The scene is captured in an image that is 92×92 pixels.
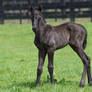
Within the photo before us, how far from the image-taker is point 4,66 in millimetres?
10141

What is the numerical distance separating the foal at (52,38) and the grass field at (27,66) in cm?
44

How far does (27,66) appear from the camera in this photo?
33.0ft

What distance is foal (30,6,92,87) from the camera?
21.1 feet

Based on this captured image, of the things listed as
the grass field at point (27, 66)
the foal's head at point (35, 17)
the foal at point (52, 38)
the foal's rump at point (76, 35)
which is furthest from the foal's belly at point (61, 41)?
the grass field at point (27, 66)

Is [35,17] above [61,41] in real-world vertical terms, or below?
above

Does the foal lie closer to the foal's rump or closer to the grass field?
the foal's rump

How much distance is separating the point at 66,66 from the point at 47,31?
12.7 ft

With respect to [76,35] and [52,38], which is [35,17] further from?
[76,35]

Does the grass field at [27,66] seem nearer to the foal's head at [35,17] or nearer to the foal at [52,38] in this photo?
the foal at [52,38]

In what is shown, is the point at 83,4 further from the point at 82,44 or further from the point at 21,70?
the point at 82,44

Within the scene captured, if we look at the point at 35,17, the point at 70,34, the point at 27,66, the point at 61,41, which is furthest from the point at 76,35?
the point at 27,66

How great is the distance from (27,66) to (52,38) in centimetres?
372

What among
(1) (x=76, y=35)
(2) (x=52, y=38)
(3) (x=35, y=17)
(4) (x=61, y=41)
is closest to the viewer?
(3) (x=35, y=17)

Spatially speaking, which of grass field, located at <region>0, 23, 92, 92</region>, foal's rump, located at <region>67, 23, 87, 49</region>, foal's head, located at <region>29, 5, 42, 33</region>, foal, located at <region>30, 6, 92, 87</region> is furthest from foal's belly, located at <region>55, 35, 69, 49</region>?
grass field, located at <region>0, 23, 92, 92</region>
